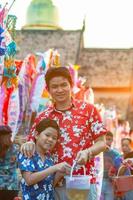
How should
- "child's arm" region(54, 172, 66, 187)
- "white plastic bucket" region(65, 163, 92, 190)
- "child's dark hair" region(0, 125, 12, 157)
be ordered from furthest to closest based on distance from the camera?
"child's dark hair" region(0, 125, 12, 157)
"child's arm" region(54, 172, 66, 187)
"white plastic bucket" region(65, 163, 92, 190)

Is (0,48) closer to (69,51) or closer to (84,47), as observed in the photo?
(69,51)

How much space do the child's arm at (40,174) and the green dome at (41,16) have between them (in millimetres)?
26802

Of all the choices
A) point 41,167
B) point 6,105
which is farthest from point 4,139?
point 41,167

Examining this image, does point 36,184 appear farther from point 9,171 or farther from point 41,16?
point 41,16

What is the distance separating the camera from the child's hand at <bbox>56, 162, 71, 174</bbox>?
3385 millimetres

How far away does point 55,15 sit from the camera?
30.4 metres

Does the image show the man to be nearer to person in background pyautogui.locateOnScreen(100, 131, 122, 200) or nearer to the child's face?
the child's face

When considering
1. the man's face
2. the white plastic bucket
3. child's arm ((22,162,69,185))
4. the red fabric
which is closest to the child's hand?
child's arm ((22,162,69,185))

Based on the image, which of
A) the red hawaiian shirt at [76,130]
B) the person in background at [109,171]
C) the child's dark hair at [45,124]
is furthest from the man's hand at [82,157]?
the person in background at [109,171]

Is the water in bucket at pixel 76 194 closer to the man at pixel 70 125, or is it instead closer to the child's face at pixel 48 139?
the man at pixel 70 125

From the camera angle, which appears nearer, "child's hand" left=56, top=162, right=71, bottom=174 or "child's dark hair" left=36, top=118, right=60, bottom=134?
"child's hand" left=56, top=162, right=71, bottom=174

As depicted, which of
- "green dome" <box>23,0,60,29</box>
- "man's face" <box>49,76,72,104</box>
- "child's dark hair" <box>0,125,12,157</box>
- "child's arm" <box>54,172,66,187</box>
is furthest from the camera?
"green dome" <box>23,0,60,29</box>

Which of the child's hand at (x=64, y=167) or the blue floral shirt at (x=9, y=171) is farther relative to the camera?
the blue floral shirt at (x=9, y=171)

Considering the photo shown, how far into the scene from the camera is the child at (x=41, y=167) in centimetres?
355
